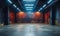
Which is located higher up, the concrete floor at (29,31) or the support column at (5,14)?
the support column at (5,14)

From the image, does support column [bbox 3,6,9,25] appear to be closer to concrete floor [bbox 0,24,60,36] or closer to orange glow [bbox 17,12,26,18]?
concrete floor [bbox 0,24,60,36]

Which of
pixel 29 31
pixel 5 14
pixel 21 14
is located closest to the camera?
pixel 29 31

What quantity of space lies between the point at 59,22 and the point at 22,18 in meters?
15.5

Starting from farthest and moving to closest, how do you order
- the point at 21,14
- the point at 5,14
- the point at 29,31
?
the point at 21,14, the point at 5,14, the point at 29,31

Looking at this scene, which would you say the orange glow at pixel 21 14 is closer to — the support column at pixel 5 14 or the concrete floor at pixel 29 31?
the support column at pixel 5 14

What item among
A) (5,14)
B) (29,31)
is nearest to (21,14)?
(5,14)

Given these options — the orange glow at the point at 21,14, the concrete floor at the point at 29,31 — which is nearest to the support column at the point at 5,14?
the concrete floor at the point at 29,31

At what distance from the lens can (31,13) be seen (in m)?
38.6

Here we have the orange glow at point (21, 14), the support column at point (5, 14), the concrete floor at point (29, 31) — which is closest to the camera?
the concrete floor at point (29, 31)

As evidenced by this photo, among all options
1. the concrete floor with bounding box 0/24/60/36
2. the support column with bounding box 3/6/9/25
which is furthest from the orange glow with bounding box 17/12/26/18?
the concrete floor with bounding box 0/24/60/36

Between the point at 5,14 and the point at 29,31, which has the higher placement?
the point at 5,14

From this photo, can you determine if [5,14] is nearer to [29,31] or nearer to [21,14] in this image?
[29,31]

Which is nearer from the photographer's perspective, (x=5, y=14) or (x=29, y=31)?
(x=29, y=31)

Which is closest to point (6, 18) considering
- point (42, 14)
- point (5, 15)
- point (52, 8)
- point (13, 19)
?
point (5, 15)
